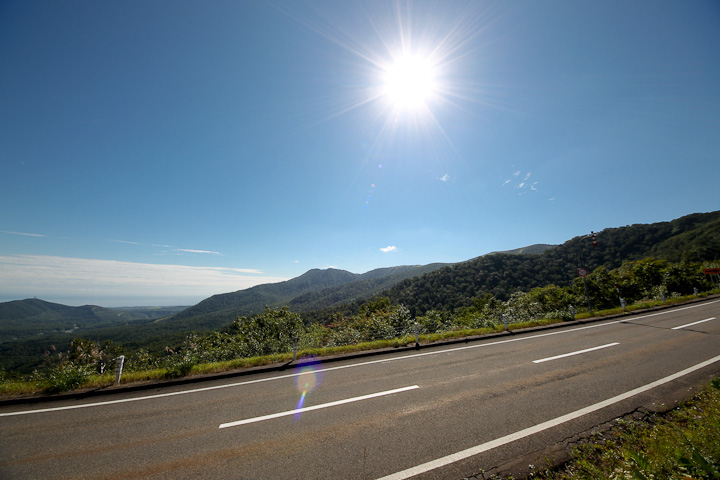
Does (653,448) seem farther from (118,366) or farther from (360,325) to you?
(360,325)

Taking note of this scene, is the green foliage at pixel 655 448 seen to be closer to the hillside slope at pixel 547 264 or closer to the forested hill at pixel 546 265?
the hillside slope at pixel 547 264

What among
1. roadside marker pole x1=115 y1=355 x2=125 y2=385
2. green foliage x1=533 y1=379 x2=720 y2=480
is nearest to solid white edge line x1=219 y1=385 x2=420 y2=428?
green foliage x1=533 y1=379 x2=720 y2=480

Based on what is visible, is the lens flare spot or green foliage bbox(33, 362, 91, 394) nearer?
the lens flare spot

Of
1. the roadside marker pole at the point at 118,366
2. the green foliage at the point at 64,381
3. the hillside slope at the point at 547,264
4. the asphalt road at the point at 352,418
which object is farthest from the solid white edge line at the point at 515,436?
the hillside slope at the point at 547,264

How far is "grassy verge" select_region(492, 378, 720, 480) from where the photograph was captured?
2.78 m

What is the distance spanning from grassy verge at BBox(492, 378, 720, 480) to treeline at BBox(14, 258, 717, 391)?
6.55 meters

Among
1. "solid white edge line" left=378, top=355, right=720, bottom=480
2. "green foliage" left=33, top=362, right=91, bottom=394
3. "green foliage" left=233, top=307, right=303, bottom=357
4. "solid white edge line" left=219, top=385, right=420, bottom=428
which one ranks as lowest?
"green foliage" left=233, top=307, right=303, bottom=357

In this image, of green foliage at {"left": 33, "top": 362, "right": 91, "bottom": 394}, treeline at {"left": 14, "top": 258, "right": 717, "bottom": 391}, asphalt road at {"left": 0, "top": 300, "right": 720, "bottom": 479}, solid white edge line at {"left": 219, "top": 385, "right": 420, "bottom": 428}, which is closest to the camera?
asphalt road at {"left": 0, "top": 300, "right": 720, "bottom": 479}

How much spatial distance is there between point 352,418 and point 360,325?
1257 cm

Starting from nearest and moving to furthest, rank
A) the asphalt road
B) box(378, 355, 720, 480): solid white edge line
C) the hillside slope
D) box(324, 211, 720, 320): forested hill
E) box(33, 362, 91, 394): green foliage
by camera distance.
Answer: box(378, 355, 720, 480): solid white edge line, the asphalt road, box(33, 362, 91, 394): green foliage, box(324, 211, 720, 320): forested hill, the hillside slope

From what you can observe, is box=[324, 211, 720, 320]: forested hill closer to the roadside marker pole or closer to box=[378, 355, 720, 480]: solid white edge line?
box=[378, 355, 720, 480]: solid white edge line

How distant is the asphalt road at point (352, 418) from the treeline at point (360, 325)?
2115 millimetres

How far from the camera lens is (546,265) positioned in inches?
3629

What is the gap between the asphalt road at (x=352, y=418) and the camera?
3.67 m
